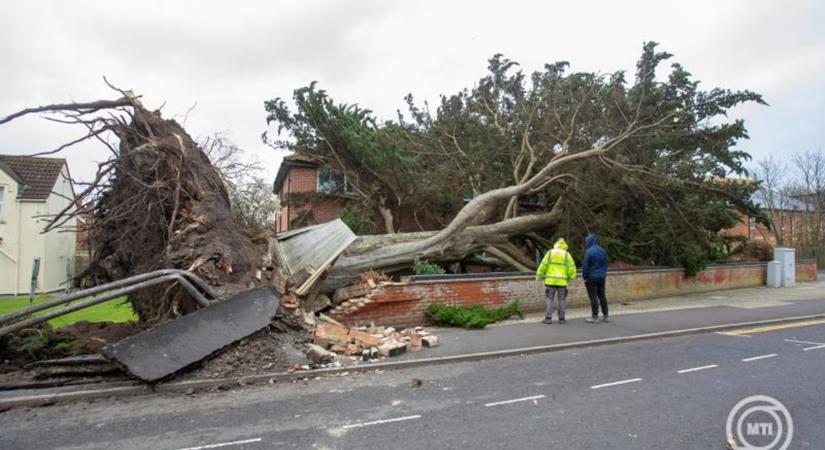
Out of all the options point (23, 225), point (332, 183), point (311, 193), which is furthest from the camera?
point (23, 225)

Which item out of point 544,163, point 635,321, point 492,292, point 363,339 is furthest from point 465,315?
point 544,163

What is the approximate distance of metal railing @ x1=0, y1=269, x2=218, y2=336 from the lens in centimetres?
620

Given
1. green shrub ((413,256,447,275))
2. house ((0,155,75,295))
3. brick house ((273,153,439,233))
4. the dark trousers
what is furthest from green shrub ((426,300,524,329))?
house ((0,155,75,295))

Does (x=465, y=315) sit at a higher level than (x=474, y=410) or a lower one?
higher

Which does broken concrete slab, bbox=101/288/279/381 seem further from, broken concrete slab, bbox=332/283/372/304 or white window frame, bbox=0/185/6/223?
white window frame, bbox=0/185/6/223

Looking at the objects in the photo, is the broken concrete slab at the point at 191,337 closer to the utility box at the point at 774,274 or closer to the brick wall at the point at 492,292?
the brick wall at the point at 492,292

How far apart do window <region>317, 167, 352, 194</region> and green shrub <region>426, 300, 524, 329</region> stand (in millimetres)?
9528

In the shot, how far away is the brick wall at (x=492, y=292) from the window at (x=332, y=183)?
9.12m

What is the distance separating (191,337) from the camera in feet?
21.5

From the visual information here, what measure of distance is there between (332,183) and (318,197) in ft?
3.20

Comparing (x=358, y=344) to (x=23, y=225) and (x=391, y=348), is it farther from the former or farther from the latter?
(x=23, y=225)

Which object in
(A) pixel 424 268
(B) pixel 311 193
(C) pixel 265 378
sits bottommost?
(C) pixel 265 378

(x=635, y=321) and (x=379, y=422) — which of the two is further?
(x=635, y=321)

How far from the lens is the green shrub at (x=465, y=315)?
9.70 m
